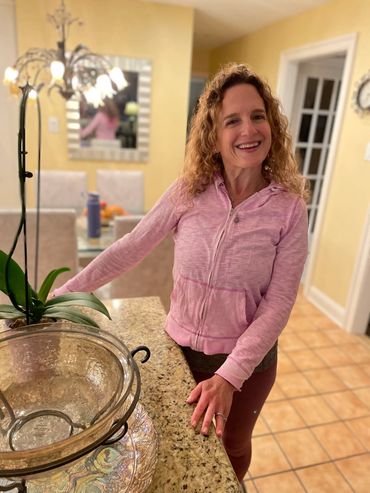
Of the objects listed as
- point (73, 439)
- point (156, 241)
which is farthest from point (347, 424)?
point (73, 439)

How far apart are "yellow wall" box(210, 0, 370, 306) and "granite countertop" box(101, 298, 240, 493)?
7.23ft

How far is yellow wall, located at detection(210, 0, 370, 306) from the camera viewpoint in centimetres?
262

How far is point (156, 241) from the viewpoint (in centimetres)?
102

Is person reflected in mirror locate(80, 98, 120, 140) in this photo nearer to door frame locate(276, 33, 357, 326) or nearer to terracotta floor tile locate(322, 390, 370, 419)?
door frame locate(276, 33, 357, 326)

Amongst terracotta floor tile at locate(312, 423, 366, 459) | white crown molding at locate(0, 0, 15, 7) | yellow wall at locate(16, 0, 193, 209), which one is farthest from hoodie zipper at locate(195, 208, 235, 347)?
white crown molding at locate(0, 0, 15, 7)

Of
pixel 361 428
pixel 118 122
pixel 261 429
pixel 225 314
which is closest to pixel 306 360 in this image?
pixel 361 428

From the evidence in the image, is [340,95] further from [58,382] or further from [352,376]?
[58,382]

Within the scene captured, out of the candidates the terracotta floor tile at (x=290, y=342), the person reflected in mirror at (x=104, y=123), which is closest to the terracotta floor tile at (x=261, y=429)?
the terracotta floor tile at (x=290, y=342)

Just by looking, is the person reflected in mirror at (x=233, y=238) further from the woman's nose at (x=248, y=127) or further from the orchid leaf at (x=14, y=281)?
the orchid leaf at (x=14, y=281)

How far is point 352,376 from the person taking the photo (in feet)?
7.61

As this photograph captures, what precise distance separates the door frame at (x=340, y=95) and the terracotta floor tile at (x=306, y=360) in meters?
0.52

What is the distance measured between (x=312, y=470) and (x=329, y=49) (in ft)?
9.47

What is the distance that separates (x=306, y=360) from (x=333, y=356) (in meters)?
0.21

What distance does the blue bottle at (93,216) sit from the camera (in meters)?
2.24
